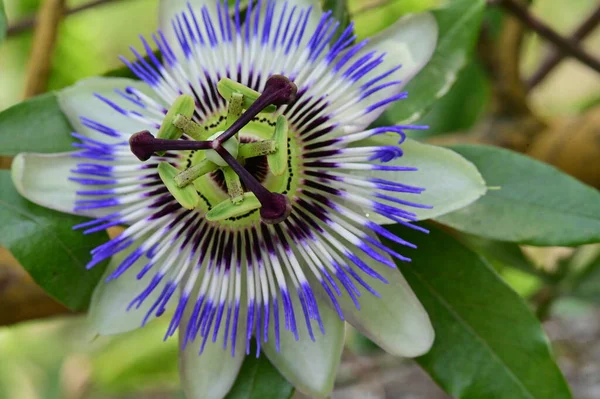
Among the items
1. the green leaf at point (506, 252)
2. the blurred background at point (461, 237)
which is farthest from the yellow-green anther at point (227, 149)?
the green leaf at point (506, 252)

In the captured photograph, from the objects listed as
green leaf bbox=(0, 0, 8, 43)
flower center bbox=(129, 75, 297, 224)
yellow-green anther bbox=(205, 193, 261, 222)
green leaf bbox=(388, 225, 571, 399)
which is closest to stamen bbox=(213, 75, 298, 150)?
flower center bbox=(129, 75, 297, 224)

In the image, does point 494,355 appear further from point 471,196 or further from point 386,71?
point 386,71

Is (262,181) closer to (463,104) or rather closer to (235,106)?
(235,106)

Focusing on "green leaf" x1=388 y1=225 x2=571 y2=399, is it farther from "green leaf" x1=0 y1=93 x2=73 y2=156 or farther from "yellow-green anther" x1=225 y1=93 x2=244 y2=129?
"green leaf" x1=0 y1=93 x2=73 y2=156

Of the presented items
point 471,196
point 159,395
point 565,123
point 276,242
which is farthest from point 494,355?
point 159,395

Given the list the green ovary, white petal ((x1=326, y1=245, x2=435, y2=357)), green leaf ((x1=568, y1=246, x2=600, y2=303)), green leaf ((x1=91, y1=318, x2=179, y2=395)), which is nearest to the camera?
white petal ((x1=326, y1=245, x2=435, y2=357))

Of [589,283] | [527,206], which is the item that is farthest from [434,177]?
[589,283]
